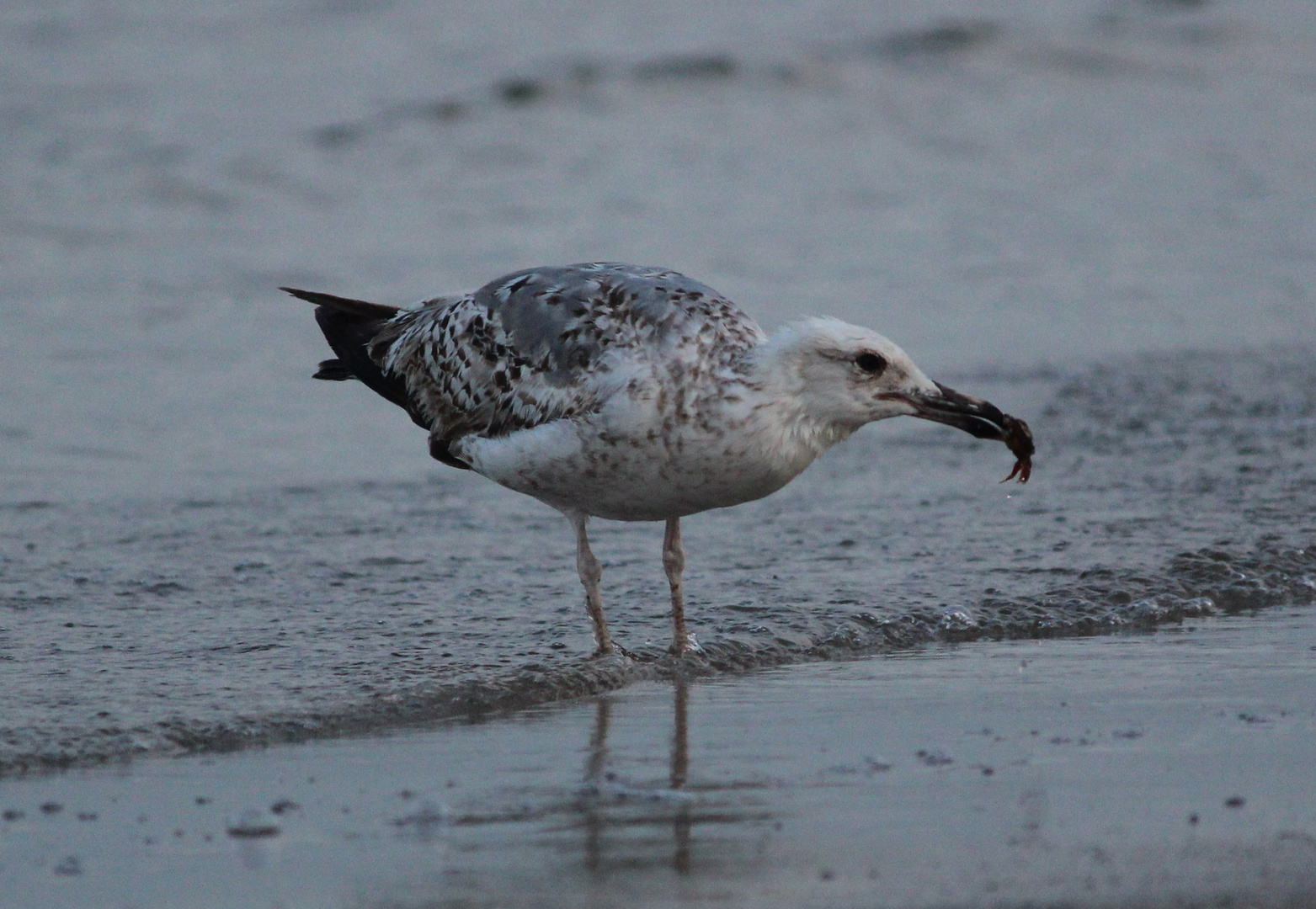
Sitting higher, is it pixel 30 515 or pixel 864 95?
pixel 864 95

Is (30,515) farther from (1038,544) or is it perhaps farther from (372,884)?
(372,884)

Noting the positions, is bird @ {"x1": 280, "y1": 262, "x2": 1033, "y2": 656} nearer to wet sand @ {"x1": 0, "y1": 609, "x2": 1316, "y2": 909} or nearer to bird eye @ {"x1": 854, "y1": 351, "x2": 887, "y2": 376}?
bird eye @ {"x1": 854, "y1": 351, "x2": 887, "y2": 376}

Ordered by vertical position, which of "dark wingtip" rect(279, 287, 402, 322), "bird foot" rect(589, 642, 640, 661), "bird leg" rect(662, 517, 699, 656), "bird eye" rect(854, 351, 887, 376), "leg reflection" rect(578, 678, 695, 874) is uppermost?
"dark wingtip" rect(279, 287, 402, 322)

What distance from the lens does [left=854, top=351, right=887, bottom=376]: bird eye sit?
557cm

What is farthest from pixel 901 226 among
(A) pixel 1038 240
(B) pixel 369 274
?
(B) pixel 369 274

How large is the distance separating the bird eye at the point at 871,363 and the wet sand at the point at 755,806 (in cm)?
99

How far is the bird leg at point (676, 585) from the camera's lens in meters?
6.36

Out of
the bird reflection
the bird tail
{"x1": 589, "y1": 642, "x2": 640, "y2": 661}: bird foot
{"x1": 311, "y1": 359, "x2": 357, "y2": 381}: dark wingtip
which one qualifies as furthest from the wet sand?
{"x1": 311, "y1": 359, "x2": 357, "y2": 381}: dark wingtip

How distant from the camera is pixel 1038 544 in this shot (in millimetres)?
7730

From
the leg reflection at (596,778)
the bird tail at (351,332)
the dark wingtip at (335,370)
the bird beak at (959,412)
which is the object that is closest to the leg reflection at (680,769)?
the leg reflection at (596,778)

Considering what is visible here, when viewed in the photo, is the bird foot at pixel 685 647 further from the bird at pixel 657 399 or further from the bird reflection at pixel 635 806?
the bird reflection at pixel 635 806

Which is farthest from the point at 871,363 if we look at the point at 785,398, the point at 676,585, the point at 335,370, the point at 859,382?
the point at 335,370

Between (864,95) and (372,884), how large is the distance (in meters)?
18.2

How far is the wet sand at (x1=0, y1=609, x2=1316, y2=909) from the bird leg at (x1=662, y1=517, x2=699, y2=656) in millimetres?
524
